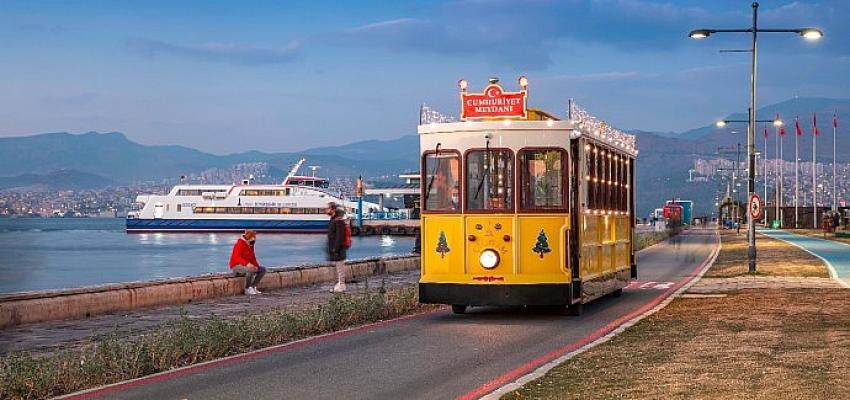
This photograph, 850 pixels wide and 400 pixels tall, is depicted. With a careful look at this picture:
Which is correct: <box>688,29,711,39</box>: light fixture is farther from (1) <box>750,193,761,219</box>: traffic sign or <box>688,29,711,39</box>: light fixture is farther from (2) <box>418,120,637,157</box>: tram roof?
(2) <box>418,120,637,157</box>: tram roof

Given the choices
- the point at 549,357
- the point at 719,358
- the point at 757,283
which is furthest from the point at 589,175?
the point at 757,283

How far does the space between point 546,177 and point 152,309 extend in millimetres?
7957

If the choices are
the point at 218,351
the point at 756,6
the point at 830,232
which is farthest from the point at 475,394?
the point at 830,232

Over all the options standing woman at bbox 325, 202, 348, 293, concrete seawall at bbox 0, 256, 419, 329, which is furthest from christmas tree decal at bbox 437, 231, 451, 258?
standing woman at bbox 325, 202, 348, 293

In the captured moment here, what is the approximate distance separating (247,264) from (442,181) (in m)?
7.82

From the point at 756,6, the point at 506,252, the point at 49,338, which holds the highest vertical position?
the point at 756,6

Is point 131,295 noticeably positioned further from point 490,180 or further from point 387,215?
point 387,215

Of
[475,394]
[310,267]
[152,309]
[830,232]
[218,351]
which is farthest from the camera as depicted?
[830,232]

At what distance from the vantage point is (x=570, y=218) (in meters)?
18.3

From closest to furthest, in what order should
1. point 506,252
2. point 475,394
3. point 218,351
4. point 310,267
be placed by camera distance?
1. point 475,394
2. point 218,351
3. point 506,252
4. point 310,267

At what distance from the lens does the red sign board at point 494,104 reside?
61.2ft

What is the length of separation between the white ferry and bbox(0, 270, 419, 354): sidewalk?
375ft

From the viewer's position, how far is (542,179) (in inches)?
727

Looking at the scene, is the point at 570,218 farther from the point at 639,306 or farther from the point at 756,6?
the point at 756,6
